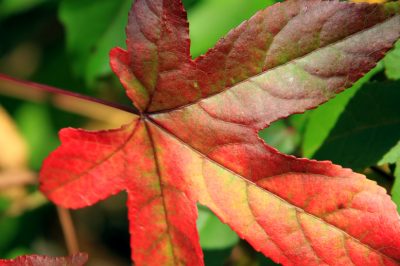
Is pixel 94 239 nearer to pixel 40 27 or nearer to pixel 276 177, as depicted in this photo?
pixel 40 27

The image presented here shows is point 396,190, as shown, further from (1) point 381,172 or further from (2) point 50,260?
(2) point 50,260

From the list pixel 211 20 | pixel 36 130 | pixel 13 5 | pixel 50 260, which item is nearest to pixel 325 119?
pixel 211 20

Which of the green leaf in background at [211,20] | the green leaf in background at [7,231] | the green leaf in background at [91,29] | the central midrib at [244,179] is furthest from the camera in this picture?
the green leaf in background at [7,231]

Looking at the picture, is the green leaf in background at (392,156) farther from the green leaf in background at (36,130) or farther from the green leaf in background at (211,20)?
the green leaf in background at (36,130)

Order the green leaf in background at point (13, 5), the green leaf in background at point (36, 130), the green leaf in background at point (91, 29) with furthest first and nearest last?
the green leaf in background at point (36, 130)
the green leaf in background at point (13, 5)
the green leaf in background at point (91, 29)

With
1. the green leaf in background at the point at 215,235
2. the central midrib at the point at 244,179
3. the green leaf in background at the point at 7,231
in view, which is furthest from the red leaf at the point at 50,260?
the green leaf in background at the point at 7,231

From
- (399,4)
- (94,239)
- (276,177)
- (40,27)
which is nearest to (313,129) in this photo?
(276,177)

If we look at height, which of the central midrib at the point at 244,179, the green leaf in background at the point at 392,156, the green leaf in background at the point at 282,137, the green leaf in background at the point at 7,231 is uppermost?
the green leaf in background at the point at 282,137
